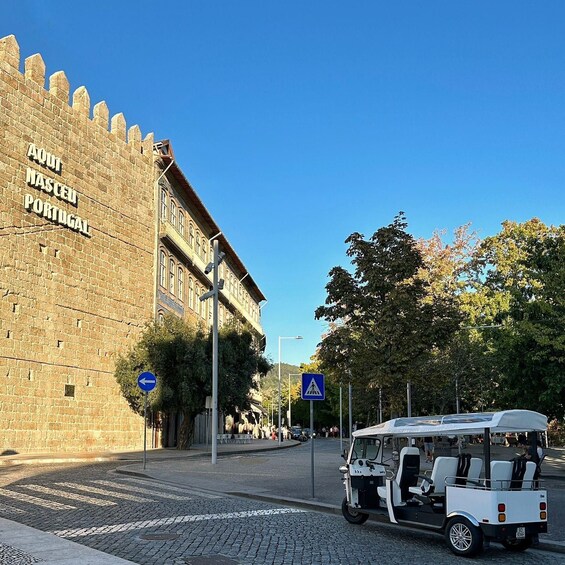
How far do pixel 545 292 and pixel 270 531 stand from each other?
64.7 ft

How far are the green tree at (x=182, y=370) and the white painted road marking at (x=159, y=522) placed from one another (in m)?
19.8

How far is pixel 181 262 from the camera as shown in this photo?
45094 mm

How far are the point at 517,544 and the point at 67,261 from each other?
26.2 meters

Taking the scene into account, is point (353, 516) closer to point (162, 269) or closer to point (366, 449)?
point (366, 449)

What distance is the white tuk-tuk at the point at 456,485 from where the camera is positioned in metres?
8.84

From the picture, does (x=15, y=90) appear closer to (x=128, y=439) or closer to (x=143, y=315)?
(x=143, y=315)

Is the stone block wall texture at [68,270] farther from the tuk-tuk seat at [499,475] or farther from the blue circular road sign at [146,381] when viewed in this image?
the tuk-tuk seat at [499,475]

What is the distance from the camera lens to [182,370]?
32.5 m

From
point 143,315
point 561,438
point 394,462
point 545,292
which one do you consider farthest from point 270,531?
point 561,438

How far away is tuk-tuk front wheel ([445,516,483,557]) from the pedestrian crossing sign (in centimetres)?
597

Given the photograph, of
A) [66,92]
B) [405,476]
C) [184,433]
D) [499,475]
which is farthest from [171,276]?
[499,475]

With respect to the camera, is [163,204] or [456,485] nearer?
[456,485]

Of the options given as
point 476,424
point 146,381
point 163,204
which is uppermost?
point 163,204

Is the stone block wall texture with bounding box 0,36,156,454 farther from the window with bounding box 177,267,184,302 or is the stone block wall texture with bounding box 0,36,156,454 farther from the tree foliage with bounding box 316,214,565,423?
the tree foliage with bounding box 316,214,565,423
